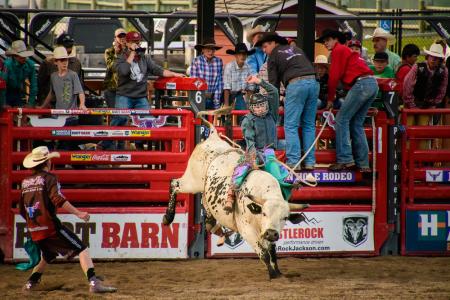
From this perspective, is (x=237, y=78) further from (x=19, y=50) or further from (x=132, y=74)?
(x=19, y=50)

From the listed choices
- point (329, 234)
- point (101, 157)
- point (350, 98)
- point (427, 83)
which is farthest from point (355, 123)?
point (101, 157)

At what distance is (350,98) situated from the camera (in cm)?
1190

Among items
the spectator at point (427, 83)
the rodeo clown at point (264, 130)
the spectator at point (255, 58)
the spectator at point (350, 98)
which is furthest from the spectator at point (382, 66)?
the rodeo clown at point (264, 130)

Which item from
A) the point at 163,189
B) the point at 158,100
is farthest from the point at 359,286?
the point at 158,100

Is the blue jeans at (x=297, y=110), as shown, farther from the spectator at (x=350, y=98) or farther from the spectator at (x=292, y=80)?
the spectator at (x=350, y=98)

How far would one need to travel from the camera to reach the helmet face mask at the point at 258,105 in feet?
36.0

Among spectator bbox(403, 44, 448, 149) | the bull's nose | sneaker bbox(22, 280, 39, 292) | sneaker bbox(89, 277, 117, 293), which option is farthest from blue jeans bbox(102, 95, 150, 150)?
the bull's nose

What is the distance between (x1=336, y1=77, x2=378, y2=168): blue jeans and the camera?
11.9 m

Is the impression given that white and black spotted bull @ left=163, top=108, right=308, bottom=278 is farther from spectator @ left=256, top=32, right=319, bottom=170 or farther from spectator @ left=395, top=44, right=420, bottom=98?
spectator @ left=395, top=44, right=420, bottom=98

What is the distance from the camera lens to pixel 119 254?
1182 centimetres

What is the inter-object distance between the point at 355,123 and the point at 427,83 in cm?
182

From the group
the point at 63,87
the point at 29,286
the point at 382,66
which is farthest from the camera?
the point at 382,66

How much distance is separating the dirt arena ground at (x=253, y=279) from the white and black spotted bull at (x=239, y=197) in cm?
56

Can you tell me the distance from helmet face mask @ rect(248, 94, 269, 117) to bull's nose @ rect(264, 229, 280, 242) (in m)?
2.00
